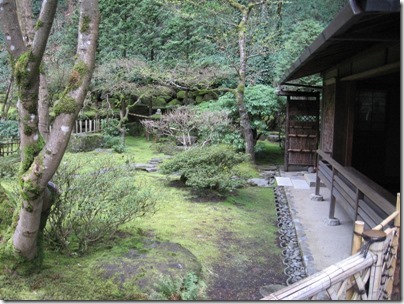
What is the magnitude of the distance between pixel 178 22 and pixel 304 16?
535 cm

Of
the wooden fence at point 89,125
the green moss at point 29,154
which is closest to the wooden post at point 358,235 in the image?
the green moss at point 29,154

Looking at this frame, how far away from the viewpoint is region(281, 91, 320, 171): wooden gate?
1068cm

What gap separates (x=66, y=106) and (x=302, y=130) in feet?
28.6

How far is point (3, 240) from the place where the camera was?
11.9 feet

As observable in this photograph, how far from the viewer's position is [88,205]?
4137 mm

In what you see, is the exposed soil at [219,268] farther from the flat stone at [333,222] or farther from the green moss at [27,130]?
the green moss at [27,130]

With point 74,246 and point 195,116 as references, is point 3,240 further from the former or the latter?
point 195,116

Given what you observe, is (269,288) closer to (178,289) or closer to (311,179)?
(178,289)

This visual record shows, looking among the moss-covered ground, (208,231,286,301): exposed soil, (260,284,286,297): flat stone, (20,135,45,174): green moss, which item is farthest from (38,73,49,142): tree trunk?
(260,284,286,297): flat stone

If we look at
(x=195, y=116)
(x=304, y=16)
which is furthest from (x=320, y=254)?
(x=304, y=16)

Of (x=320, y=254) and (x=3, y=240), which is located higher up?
(x=3, y=240)

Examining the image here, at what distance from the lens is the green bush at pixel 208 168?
25.0 feet

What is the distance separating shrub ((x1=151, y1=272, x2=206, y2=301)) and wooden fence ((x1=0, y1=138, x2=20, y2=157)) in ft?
29.4

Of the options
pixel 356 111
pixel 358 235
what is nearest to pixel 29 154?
pixel 358 235
